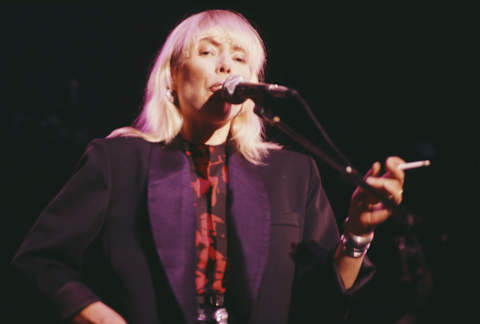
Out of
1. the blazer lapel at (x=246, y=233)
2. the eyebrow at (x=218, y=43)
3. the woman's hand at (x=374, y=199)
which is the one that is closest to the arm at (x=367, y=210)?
the woman's hand at (x=374, y=199)

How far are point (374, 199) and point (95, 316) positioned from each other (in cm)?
90

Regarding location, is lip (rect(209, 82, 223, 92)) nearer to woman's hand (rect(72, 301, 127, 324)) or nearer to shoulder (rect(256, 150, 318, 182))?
shoulder (rect(256, 150, 318, 182))

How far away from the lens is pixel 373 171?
133cm

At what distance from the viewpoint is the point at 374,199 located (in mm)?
1426

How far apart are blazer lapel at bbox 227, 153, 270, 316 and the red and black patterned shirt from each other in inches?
1.5

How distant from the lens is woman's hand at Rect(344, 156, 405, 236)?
51.4 inches

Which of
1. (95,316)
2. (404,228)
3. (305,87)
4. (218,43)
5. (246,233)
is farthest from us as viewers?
(305,87)

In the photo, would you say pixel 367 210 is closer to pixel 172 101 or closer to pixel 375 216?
pixel 375 216

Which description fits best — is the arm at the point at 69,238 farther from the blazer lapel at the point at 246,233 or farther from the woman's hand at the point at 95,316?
the blazer lapel at the point at 246,233

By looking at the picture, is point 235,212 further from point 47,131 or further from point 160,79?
point 47,131

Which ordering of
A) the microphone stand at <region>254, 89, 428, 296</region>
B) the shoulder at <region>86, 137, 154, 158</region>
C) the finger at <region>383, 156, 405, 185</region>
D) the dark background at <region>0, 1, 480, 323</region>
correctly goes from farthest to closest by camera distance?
the dark background at <region>0, 1, 480, 323</region> → the shoulder at <region>86, 137, 154, 158</region> → the finger at <region>383, 156, 405, 185</region> → the microphone stand at <region>254, 89, 428, 296</region>

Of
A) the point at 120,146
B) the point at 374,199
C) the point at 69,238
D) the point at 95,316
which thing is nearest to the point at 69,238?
the point at 69,238

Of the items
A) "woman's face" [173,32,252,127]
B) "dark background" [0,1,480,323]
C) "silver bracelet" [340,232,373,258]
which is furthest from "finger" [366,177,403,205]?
"dark background" [0,1,480,323]

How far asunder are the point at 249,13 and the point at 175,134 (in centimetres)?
180
